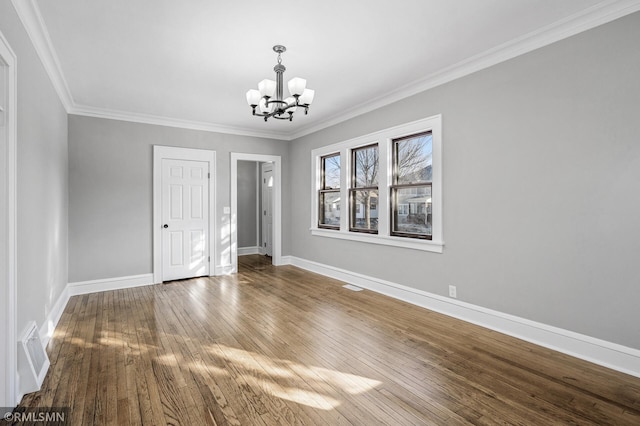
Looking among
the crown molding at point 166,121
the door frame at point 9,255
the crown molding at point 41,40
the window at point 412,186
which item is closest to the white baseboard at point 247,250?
the crown molding at point 166,121

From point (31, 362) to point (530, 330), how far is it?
408 cm

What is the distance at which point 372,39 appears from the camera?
3.00 metres

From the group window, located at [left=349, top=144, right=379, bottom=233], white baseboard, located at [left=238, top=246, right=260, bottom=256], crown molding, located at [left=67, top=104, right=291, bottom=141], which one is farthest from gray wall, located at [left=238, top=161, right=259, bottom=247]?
window, located at [left=349, top=144, right=379, bottom=233]

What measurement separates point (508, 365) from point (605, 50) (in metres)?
2.64

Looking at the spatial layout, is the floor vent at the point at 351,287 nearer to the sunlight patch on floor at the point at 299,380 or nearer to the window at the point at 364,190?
the window at the point at 364,190

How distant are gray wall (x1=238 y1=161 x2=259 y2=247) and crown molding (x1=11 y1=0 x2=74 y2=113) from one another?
456 centimetres

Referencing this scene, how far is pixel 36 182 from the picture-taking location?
9.18 feet

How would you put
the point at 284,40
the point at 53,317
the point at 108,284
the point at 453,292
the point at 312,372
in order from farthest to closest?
the point at 108,284 < the point at 453,292 < the point at 53,317 < the point at 284,40 < the point at 312,372

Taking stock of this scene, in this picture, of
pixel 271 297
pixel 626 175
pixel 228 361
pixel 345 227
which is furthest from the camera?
pixel 345 227

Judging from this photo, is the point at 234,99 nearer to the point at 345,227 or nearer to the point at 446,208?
the point at 345,227

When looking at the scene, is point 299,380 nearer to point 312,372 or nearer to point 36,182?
point 312,372

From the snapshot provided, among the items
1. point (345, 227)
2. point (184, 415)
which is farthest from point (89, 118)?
point (184, 415)

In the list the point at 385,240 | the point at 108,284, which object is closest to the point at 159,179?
the point at 108,284

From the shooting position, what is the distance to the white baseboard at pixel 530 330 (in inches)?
98.0
